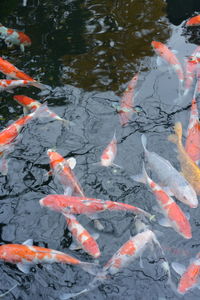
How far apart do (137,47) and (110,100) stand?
161cm

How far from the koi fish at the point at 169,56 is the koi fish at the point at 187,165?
1.19 m

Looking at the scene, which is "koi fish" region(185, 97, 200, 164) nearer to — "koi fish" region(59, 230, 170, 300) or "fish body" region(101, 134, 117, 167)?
"fish body" region(101, 134, 117, 167)

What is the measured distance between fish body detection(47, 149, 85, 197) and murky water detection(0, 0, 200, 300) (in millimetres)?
182

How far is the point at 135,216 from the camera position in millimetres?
4059

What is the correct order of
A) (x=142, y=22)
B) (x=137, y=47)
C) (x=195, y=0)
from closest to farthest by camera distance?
(x=137, y=47) < (x=142, y=22) < (x=195, y=0)

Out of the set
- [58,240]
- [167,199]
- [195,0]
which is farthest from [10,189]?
[195,0]

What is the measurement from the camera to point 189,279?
11.3 ft

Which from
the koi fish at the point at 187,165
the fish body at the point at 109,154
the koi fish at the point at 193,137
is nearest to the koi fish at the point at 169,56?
the koi fish at the point at 193,137

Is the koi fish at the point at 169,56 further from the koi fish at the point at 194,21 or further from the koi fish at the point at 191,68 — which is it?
the koi fish at the point at 194,21

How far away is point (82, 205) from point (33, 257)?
2.50ft

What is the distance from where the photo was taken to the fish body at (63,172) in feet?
13.8

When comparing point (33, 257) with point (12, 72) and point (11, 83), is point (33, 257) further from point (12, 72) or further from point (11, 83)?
point (12, 72)

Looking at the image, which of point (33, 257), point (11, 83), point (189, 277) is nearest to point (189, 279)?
point (189, 277)

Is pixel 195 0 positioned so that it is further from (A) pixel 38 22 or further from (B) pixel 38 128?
(B) pixel 38 128
